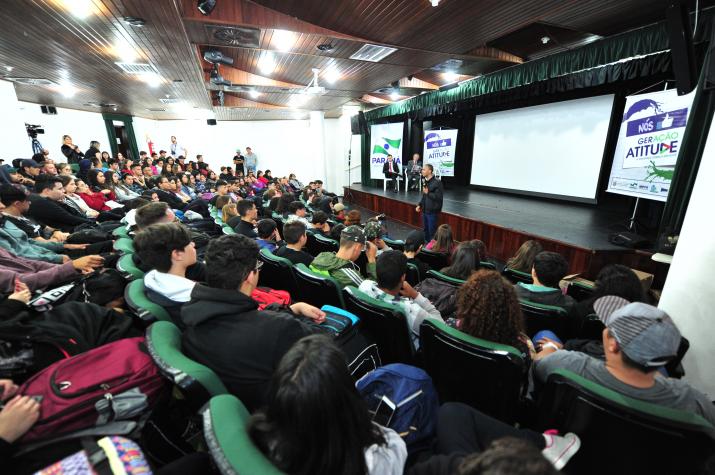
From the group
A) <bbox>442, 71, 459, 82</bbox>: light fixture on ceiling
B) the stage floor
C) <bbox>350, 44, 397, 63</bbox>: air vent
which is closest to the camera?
the stage floor

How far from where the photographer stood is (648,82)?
5.52 meters

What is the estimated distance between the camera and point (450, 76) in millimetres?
7031

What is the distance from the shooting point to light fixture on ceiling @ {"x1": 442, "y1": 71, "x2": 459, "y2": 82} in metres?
6.59

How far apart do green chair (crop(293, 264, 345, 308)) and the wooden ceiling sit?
125 inches

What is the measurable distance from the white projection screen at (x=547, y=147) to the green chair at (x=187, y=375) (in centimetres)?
764

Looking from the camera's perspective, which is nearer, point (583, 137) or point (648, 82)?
point (648, 82)

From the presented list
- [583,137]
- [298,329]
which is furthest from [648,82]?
[298,329]

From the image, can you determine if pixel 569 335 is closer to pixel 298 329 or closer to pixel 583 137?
pixel 298 329

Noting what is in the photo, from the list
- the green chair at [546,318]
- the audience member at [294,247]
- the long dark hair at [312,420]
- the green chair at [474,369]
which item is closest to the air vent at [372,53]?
the audience member at [294,247]

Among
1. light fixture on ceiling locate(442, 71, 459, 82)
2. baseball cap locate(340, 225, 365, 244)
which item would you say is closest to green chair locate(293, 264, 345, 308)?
baseball cap locate(340, 225, 365, 244)

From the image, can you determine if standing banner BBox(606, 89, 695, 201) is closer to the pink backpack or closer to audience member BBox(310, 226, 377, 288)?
audience member BBox(310, 226, 377, 288)

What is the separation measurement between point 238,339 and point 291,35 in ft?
15.0

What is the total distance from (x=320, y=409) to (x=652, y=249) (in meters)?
5.04

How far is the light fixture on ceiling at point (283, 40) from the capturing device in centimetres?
429
